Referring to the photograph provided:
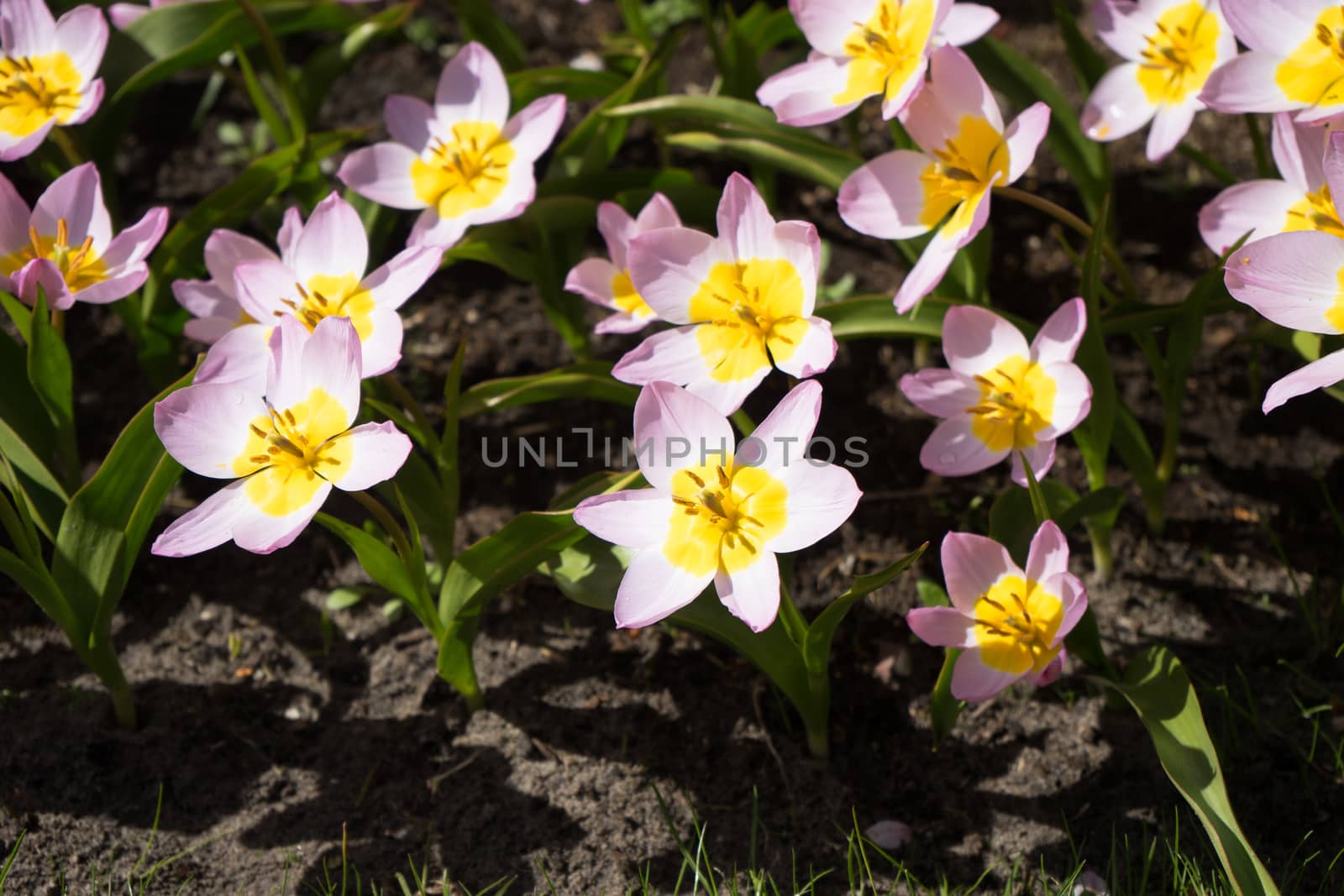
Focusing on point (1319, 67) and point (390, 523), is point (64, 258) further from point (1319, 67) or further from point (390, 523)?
point (1319, 67)

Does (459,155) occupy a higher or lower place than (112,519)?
higher

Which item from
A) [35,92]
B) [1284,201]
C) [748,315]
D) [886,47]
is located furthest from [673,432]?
[35,92]

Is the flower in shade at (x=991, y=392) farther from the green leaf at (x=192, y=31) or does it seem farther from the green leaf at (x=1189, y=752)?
the green leaf at (x=192, y=31)

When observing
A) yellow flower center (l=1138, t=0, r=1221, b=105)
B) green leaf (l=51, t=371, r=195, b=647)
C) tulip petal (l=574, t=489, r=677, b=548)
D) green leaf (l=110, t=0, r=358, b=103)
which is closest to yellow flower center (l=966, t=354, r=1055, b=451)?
tulip petal (l=574, t=489, r=677, b=548)

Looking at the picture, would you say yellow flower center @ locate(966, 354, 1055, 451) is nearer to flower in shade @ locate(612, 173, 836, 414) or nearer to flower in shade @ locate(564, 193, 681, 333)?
flower in shade @ locate(612, 173, 836, 414)

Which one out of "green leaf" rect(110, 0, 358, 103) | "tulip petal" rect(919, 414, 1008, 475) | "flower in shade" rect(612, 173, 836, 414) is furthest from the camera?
"green leaf" rect(110, 0, 358, 103)

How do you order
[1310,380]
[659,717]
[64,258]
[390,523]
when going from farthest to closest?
1. [659,717]
2. [64,258]
3. [390,523]
4. [1310,380]

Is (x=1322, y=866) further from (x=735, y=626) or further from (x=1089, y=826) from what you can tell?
(x=735, y=626)
